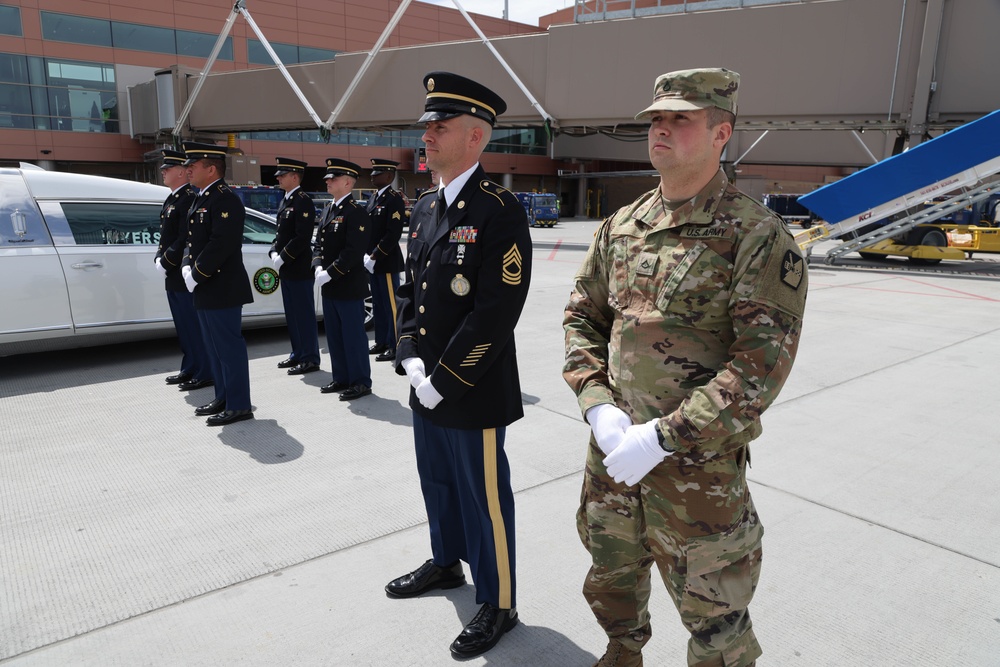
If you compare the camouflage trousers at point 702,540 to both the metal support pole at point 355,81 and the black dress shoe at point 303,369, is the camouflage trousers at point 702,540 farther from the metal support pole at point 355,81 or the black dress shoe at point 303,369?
the metal support pole at point 355,81

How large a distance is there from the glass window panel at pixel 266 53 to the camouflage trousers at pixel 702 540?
41142mm

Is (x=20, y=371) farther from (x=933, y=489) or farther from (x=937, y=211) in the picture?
(x=937, y=211)

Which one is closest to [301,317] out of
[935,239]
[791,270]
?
[791,270]

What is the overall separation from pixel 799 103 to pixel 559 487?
17.6 metres

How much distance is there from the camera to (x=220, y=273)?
15.7 feet

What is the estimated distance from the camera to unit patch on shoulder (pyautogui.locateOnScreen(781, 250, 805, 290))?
67.9 inches

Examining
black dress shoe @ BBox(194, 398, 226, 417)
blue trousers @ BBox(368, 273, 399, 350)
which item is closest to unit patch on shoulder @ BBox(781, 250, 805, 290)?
black dress shoe @ BBox(194, 398, 226, 417)

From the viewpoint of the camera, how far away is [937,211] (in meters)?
15.4

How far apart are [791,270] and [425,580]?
1.91 m

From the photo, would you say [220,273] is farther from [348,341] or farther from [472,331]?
[472,331]

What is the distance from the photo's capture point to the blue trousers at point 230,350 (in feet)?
15.8

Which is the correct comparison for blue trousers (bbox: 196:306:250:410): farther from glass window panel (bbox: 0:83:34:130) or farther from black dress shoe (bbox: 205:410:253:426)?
glass window panel (bbox: 0:83:34:130)

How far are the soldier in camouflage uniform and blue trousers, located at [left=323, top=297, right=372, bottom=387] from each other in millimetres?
3737

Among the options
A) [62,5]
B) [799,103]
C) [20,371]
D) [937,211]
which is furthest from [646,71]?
[62,5]
